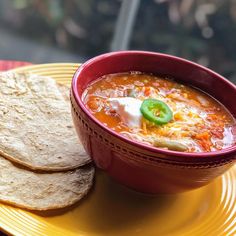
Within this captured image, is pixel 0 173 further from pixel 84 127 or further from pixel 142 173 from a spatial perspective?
pixel 142 173

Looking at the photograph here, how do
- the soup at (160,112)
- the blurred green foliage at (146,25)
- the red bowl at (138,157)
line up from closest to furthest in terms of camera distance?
1. the red bowl at (138,157)
2. the soup at (160,112)
3. the blurred green foliage at (146,25)

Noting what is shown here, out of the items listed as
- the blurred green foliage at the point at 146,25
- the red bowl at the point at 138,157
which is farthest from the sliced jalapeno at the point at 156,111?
the blurred green foliage at the point at 146,25

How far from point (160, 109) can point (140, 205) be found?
273 mm

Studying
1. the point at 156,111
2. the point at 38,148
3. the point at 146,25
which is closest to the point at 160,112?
the point at 156,111

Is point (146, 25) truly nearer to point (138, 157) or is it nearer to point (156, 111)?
point (156, 111)

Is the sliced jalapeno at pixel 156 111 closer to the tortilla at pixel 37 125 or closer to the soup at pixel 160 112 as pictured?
the soup at pixel 160 112

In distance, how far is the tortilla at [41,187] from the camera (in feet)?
4.02

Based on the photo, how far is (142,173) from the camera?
4.00 ft

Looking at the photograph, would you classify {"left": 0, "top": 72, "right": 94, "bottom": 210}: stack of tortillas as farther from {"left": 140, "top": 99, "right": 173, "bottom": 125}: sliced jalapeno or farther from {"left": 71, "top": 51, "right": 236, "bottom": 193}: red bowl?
{"left": 140, "top": 99, "right": 173, "bottom": 125}: sliced jalapeno

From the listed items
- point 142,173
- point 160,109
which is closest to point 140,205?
point 142,173

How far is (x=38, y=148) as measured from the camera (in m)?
1.38

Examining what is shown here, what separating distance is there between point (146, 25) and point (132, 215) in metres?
2.27

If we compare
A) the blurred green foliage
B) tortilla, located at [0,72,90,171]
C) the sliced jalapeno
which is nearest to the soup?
the sliced jalapeno

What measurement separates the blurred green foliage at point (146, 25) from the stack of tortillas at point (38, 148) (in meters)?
1.83
